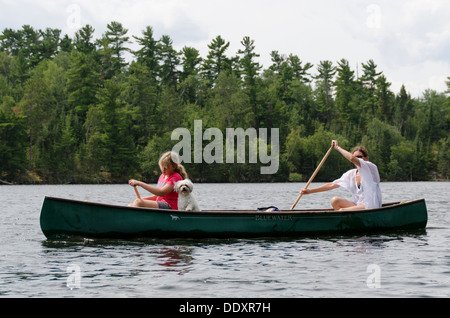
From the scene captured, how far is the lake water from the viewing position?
7.43m

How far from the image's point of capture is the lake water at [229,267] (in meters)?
7.43

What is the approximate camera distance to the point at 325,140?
3258 inches

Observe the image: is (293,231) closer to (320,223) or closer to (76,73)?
(320,223)

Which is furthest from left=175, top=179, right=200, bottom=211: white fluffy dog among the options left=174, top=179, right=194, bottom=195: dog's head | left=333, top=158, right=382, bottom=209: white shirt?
left=333, top=158, right=382, bottom=209: white shirt

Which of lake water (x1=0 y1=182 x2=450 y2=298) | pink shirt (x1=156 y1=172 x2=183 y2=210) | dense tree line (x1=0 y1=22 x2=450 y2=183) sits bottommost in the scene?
lake water (x1=0 y1=182 x2=450 y2=298)

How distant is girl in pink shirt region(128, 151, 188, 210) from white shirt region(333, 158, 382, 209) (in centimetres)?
309

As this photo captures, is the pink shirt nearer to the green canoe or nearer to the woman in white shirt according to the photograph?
the green canoe

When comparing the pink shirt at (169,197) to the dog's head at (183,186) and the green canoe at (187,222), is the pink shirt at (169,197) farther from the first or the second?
the green canoe at (187,222)

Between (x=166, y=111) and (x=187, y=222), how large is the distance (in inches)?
2728

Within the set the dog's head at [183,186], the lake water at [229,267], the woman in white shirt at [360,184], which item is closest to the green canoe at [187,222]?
the lake water at [229,267]

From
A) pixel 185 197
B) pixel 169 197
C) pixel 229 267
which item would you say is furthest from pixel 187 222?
pixel 229 267

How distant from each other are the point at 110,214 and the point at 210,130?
217 ft

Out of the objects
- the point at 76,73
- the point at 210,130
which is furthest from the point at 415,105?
the point at 76,73

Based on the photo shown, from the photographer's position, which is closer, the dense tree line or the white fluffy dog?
the white fluffy dog
